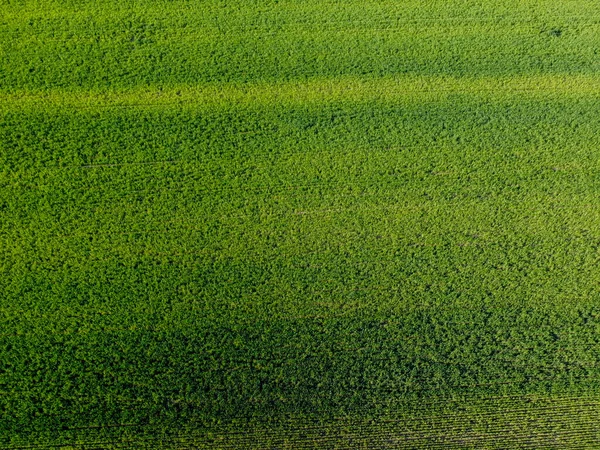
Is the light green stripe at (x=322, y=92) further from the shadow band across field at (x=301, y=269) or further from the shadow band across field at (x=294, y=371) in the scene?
the shadow band across field at (x=294, y=371)

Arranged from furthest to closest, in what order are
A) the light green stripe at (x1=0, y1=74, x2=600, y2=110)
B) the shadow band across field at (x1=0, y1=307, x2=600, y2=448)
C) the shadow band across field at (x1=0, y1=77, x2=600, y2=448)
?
the light green stripe at (x1=0, y1=74, x2=600, y2=110)
the shadow band across field at (x1=0, y1=77, x2=600, y2=448)
the shadow band across field at (x1=0, y1=307, x2=600, y2=448)

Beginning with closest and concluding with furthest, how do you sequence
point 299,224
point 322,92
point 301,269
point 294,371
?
point 294,371 < point 301,269 < point 299,224 < point 322,92

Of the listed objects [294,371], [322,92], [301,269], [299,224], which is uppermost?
[322,92]

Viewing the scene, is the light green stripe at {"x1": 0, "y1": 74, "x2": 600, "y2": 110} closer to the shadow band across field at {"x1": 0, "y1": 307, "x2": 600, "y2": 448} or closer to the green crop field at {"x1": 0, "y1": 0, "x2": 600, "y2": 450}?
the green crop field at {"x1": 0, "y1": 0, "x2": 600, "y2": 450}

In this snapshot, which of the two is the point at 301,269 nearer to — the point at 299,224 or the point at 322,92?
the point at 299,224

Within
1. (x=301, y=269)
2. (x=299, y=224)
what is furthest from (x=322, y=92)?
(x=301, y=269)

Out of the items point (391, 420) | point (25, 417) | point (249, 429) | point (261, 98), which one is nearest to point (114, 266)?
point (25, 417)

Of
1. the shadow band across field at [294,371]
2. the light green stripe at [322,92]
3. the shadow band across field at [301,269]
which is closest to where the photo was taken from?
the shadow band across field at [294,371]

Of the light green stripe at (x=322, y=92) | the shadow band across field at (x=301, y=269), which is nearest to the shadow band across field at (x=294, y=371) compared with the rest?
the shadow band across field at (x=301, y=269)

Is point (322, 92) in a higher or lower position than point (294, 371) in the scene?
higher

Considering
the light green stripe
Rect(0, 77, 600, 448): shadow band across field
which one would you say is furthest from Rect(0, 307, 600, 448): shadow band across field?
the light green stripe
